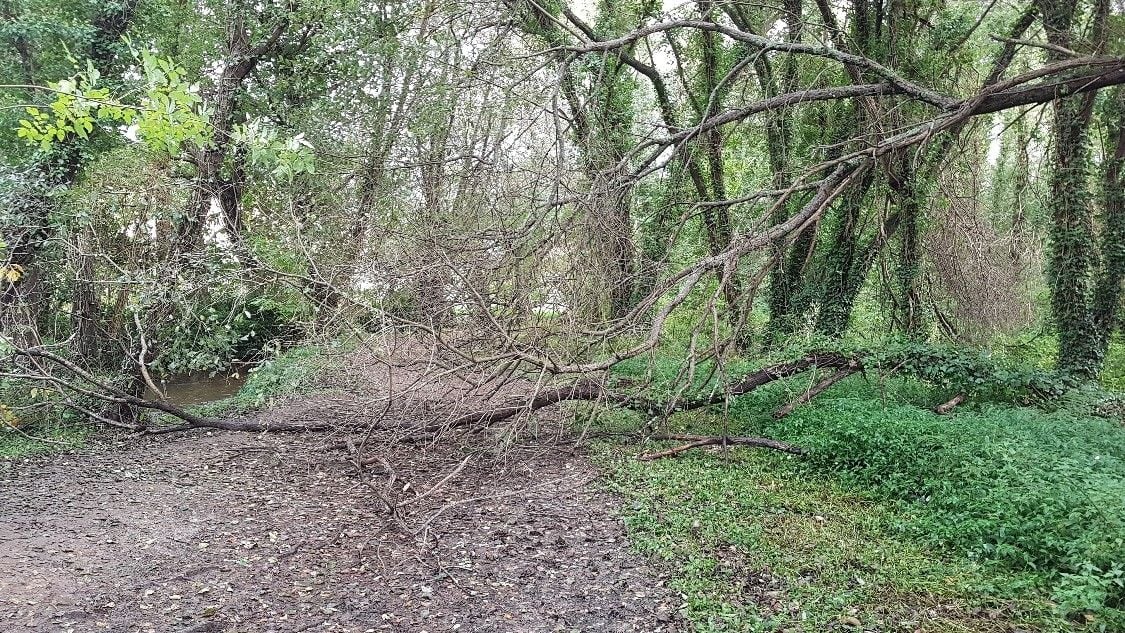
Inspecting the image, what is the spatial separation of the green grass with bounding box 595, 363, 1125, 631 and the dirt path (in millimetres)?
469

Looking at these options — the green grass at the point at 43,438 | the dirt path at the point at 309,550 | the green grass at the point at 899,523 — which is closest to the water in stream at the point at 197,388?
the green grass at the point at 43,438

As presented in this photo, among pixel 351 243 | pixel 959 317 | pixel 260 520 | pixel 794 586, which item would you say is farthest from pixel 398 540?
pixel 959 317

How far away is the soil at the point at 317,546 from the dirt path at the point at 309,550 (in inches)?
0.6

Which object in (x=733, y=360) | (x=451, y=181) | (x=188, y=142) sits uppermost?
(x=188, y=142)

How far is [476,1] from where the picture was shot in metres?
7.98

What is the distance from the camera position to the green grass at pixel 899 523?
3967 millimetres

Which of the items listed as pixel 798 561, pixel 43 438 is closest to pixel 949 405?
pixel 798 561

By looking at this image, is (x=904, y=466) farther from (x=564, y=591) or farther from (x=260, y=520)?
(x=260, y=520)

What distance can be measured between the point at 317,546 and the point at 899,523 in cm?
404

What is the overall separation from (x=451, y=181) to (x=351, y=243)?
131 cm

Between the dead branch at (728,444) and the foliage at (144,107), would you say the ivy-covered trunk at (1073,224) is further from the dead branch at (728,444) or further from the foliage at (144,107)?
the foliage at (144,107)

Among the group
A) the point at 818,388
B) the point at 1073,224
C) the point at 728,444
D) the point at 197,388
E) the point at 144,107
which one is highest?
the point at 144,107

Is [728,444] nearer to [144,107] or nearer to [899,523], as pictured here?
[899,523]

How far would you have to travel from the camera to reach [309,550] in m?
5.26
